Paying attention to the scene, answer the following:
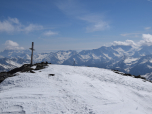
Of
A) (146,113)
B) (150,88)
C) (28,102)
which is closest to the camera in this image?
(28,102)

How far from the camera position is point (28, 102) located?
9.45m

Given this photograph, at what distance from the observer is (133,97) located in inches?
555

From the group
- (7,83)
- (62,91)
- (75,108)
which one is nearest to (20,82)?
(7,83)

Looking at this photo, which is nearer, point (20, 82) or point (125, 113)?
point (125, 113)

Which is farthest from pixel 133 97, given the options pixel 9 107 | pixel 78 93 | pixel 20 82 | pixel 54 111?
pixel 20 82

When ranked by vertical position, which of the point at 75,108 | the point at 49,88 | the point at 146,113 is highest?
the point at 49,88

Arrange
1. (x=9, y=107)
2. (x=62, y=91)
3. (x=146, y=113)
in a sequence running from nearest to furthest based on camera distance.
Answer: (x=9, y=107) → (x=146, y=113) → (x=62, y=91)

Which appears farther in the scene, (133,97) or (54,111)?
(133,97)

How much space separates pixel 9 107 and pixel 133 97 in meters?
15.6

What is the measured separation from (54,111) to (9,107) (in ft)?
13.6

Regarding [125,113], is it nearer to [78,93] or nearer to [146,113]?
[146,113]

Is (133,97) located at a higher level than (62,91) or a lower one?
lower

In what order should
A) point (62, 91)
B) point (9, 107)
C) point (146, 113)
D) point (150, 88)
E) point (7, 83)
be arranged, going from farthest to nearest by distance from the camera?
point (150, 88) < point (7, 83) < point (62, 91) < point (146, 113) < point (9, 107)

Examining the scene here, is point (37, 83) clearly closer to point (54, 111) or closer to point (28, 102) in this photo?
point (28, 102)
